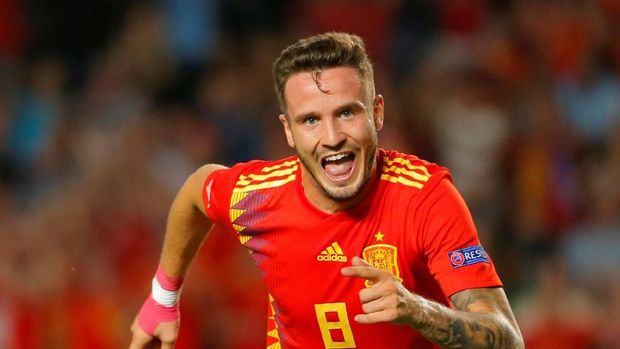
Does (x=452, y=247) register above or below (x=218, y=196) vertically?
below

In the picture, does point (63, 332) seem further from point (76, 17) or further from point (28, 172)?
point (76, 17)

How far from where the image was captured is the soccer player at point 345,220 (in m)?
4.11

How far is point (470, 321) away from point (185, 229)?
1695 millimetres

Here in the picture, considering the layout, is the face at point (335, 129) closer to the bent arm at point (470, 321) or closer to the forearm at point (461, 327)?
the bent arm at point (470, 321)

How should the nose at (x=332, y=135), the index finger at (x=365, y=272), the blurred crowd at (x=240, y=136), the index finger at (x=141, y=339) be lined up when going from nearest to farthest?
the index finger at (x=365, y=272), the nose at (x=332, y=135), the index finger at (x=141, y=339), the blurred crowd at (x=240, y=136)

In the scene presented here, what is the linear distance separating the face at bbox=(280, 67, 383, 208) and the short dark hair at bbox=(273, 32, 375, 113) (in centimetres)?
3

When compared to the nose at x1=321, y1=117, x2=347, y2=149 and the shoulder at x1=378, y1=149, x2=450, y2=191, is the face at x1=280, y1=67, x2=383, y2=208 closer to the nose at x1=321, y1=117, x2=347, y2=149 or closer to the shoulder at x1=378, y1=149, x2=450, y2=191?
the nose at x1=321, y1=117, x2=347, y2=149

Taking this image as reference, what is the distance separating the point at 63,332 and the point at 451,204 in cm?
339

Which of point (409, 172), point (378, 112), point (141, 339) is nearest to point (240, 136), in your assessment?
point (141, 339)

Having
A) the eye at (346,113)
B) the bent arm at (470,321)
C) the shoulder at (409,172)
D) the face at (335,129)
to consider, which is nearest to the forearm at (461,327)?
the bent arm at (470,321)

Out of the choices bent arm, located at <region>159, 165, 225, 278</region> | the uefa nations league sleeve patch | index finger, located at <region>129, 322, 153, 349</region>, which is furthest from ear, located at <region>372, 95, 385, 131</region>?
index finger, located at <region>129, 322, 153, 349</region>

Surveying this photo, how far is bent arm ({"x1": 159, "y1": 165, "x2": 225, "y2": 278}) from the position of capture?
5.05m

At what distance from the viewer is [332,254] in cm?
436

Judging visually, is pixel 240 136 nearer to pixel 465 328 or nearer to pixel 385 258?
pixel 385 258
